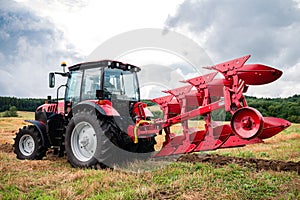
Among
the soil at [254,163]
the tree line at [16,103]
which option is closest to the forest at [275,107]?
the tree line at [16,103]

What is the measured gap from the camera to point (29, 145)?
7539 mm

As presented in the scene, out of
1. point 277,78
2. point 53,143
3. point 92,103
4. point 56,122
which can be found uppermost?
point 277,78

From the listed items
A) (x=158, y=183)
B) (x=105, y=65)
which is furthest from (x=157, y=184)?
(x=105, y=65)

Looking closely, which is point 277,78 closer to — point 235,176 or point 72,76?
point 235,176

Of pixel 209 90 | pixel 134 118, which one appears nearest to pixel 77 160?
pixel 134 118

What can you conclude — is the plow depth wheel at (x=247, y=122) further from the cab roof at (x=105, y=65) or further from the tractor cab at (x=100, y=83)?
the cab roof at (x=105, y=65)

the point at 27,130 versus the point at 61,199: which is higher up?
the point at 27,130

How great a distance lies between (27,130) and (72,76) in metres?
1.91

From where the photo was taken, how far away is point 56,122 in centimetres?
725

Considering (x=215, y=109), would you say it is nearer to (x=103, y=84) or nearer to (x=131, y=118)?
(x=131, y=118)

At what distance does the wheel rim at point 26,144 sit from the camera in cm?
746

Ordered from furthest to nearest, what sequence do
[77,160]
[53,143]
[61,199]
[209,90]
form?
[53,143]
[77,160]
[209,90]
[61,199]

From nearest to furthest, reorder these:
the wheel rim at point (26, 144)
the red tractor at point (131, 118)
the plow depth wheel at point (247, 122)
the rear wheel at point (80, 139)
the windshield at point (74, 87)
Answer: the plow depth wheel at point (247, 122) < the red tractor at point (131, 118) < the rear wheel at point (80, 139) < the windshield at point (74, 87) < the wheel rim at point (26, 144)

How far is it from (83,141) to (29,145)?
227cm
